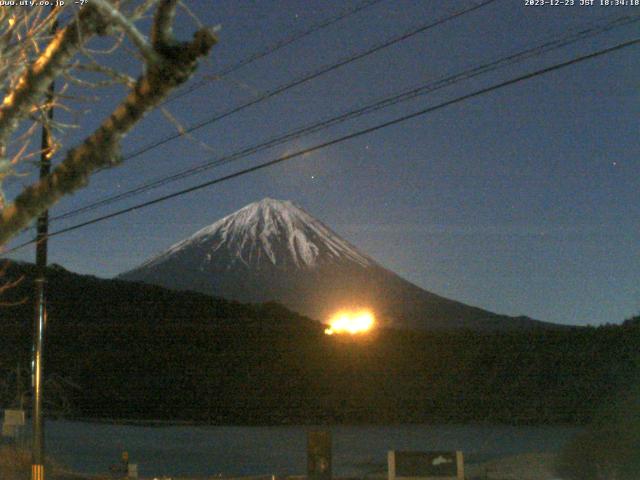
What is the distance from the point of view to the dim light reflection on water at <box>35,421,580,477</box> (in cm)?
2628

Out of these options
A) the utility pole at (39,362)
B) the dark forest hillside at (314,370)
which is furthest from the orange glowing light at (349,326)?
the utility pole at (39,362)

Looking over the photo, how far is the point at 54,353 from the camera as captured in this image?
56438mm

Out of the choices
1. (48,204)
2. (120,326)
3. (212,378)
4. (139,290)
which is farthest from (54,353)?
(48,204)

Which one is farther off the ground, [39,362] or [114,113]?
A: [114,113]

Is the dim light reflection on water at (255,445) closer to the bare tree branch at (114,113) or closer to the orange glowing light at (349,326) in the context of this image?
the orange glowing light at (349,326)

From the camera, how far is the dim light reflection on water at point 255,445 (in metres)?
26.3

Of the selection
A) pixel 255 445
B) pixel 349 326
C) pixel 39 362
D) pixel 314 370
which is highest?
pixel 349 326

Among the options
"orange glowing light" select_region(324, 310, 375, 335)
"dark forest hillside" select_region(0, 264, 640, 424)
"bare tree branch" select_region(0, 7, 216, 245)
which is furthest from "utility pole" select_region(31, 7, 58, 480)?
"orange glowing light" select_region(324, 310, 375, 335)

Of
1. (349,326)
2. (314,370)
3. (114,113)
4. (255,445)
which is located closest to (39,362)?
(114,113)

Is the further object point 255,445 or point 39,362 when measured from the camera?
point 255,445

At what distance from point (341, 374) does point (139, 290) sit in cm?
2614

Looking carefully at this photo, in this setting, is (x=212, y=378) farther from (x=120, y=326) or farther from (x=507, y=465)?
(x=507, y=465)

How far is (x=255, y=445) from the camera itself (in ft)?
109

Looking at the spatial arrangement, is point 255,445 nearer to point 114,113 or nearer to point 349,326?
point 349,326
